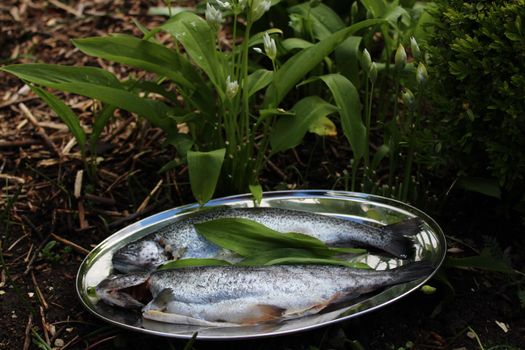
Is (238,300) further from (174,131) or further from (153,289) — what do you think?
(174,131)

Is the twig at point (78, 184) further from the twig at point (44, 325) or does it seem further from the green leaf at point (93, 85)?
the twig at point (44, 325)

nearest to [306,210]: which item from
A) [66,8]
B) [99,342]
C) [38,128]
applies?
[99,342]

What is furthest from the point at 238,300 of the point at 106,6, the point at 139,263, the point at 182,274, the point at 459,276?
the point at 106,6

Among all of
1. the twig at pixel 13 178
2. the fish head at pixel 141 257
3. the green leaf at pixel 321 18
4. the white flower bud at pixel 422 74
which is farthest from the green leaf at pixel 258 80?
the twig at pixel 13 178

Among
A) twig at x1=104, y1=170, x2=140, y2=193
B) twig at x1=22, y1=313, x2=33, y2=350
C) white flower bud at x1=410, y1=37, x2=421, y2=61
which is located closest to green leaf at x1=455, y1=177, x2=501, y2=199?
white flower bud at x1=410, y1=37, x2=421, y2=61

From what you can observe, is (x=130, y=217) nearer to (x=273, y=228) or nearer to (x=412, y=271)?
(x=273, y=228)
